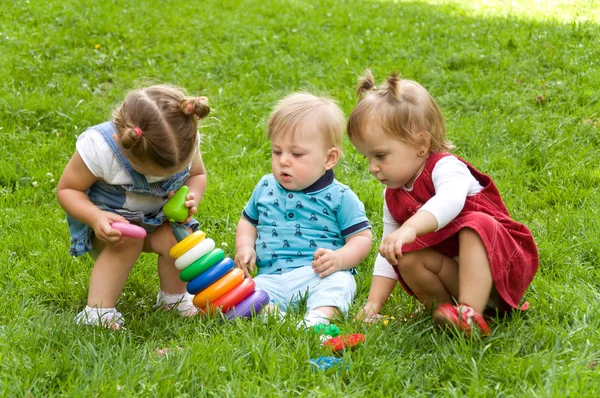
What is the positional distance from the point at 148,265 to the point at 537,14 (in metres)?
5.68

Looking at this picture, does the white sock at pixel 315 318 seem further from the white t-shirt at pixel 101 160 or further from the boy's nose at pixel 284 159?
the white t-shirt at pixel 101 160

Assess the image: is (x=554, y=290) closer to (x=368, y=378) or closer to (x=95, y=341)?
(x=368, y=378)

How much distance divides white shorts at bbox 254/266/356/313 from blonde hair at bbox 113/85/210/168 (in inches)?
30.7

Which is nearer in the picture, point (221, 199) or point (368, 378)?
point (368, 378)

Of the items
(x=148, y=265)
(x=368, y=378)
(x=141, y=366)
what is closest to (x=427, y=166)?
(x=368, y=378)

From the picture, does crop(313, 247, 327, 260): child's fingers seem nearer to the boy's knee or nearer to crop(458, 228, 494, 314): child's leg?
the boy's knee

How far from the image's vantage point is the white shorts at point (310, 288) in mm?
3379

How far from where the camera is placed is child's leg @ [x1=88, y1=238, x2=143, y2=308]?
3340 mm

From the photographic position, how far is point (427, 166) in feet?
10.1

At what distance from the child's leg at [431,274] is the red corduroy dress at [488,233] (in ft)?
0.12

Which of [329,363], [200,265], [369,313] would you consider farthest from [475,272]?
[200,265]

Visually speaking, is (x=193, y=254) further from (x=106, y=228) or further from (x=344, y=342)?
(x=344, y=342)

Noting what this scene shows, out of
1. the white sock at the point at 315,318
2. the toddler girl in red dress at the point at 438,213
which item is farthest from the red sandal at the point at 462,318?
the white sock at the point at 315,318

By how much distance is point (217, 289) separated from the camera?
3176mm
